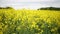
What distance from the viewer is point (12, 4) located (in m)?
2.67

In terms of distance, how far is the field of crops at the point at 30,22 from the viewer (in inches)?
98.4

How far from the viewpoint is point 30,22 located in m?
2.53

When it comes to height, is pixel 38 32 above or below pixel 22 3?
below

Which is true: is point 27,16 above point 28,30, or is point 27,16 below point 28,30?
above

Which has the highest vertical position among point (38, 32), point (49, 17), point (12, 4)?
point (12, 4)

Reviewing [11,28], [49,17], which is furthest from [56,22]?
[11,28]

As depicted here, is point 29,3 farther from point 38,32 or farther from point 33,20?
point 38,32

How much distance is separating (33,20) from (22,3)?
0.35m

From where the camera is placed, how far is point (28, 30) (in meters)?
2.50

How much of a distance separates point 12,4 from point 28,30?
1.69ft

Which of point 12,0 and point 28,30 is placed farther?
point 12,0

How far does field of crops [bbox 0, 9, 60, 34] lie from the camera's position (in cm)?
250

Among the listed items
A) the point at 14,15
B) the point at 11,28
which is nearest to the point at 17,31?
the point at 11,28

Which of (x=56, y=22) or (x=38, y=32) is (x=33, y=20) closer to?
(x=38, y=32)
